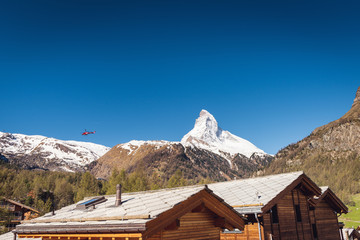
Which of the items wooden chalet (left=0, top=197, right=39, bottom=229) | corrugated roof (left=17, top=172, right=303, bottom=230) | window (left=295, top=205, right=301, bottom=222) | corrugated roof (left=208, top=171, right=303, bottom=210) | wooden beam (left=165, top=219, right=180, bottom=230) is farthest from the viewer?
wooden chalet (left=0, top=197, right=39, bottom=229)

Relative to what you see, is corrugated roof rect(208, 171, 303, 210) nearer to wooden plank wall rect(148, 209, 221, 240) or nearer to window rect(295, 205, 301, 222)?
window rect(295, 205, 301, 222)

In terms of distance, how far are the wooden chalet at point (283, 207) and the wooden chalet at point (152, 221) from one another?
19.7 feet

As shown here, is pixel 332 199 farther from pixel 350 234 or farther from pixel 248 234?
pixel 350 234

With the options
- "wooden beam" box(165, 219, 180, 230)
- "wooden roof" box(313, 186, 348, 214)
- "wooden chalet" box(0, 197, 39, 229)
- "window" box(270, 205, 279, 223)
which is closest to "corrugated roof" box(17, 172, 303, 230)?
"wooden beam" box(165, 219, 180, 230)

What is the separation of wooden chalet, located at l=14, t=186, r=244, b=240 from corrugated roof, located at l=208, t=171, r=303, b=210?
5.87 m

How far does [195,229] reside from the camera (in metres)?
10.7

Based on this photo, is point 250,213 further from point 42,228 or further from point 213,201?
point 42,228

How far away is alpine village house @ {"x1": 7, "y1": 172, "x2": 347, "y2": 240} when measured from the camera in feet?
27.8

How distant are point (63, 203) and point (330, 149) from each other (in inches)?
5727

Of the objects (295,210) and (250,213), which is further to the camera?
(295,210)

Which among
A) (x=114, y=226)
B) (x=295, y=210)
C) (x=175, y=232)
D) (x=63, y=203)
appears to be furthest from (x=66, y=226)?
(x=63, y=203)

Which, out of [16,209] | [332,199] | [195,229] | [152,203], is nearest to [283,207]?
[332,199]

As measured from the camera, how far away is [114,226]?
26.6 ft

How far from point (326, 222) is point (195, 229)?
17.2 m
